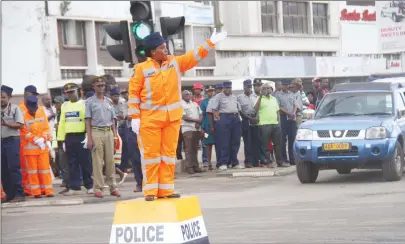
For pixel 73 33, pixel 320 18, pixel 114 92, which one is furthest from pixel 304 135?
pixel 320 18

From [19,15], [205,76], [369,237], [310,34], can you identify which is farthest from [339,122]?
[310,34]

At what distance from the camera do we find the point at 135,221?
387 inches

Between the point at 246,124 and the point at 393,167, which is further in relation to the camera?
the point at 246,124

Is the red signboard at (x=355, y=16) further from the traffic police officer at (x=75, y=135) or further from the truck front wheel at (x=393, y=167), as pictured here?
the traffic police officer at (x=75, y=135)

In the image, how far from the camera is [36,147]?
19078mm

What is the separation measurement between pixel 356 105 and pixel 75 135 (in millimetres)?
5311

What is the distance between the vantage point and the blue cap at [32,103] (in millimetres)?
18922

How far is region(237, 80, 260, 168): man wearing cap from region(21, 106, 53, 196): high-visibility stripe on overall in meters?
6.14

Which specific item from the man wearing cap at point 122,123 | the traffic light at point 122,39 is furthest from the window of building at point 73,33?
the traffic light at point 122,39

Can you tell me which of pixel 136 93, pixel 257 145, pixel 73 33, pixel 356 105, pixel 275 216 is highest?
pixel 73 33

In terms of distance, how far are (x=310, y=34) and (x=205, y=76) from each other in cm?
1543

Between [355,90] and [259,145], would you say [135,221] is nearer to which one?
[355,90]

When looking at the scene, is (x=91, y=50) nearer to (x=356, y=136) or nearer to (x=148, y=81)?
(x=356, y=136)

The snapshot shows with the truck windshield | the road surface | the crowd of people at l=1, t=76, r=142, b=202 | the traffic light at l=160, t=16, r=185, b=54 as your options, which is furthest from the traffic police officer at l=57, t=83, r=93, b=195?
the truck windshield
